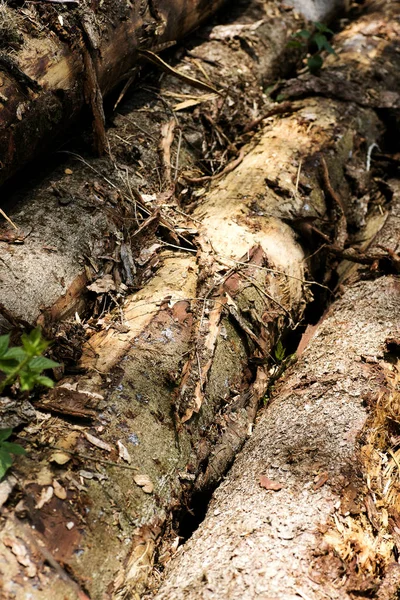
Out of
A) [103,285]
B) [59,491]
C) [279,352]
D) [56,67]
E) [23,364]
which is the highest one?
[56,67]

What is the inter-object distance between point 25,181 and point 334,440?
68.9 inches

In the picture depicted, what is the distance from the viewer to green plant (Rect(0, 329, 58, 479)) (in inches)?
68.7

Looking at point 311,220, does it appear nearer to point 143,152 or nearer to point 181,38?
point 143,152

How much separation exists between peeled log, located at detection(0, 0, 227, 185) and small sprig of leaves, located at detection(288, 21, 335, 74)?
1.41 meters

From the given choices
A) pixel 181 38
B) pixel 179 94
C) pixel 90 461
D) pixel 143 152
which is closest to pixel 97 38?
pixel 143 152

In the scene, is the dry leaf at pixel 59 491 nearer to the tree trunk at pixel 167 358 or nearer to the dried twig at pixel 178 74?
the tree trunk at pixel 167 358

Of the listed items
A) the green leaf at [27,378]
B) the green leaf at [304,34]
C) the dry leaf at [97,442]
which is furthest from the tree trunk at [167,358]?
the green leaf at [304,34]

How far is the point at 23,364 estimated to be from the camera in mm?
1779

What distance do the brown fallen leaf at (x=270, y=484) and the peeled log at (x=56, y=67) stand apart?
5.25 feet

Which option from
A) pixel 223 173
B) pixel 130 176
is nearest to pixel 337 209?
pixel 223 173

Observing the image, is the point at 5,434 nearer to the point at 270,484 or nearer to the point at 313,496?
the point at 270,484

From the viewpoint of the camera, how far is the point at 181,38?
376 cm

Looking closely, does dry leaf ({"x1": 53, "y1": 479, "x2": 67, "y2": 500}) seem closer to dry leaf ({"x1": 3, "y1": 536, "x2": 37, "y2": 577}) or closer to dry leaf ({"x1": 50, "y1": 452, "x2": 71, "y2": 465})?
dry leaf ({"x1": 50, "y1": 452, "x2": 71, "y2": 465})

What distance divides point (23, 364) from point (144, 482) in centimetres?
59
